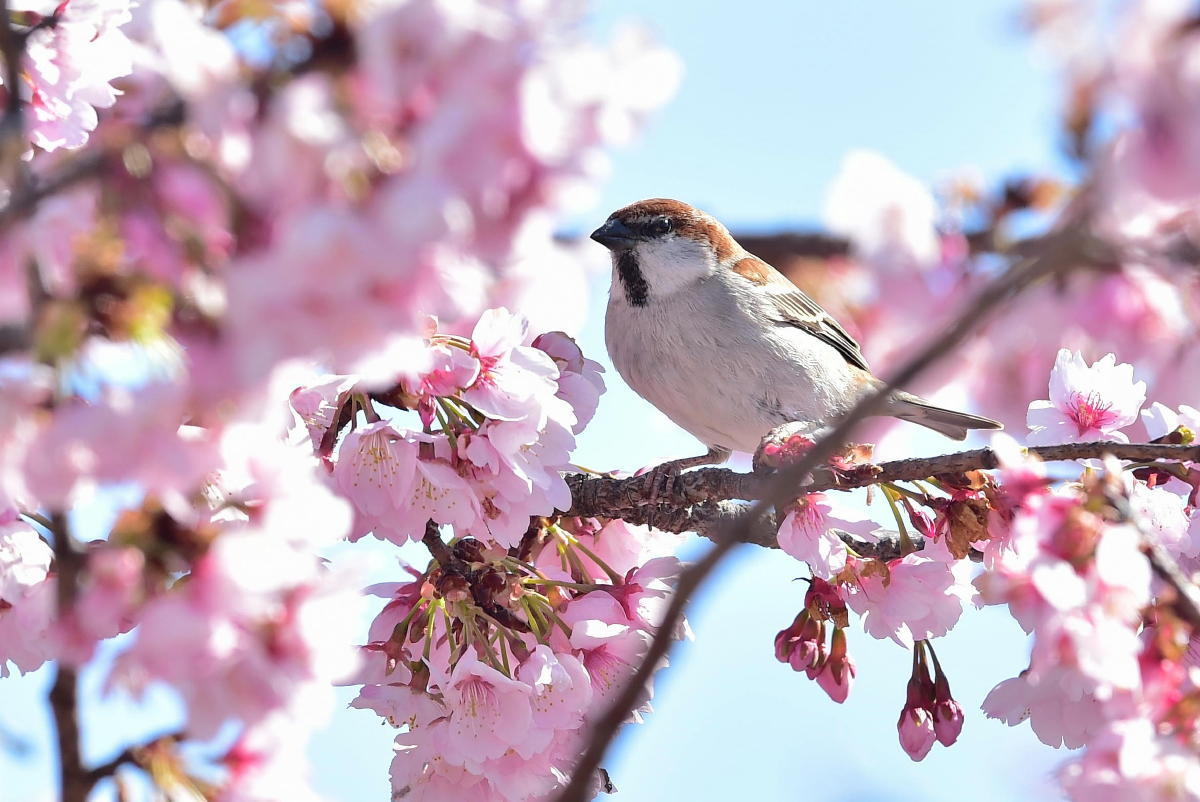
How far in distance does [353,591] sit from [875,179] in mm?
608

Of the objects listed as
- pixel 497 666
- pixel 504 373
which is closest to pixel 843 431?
pixel 504 373

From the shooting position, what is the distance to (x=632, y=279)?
13.7 ft

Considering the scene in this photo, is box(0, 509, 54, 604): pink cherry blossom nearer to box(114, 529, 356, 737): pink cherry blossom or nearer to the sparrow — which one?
box(114, 529, 356, 737): pink cherry blossom

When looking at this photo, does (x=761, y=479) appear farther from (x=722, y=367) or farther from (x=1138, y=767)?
(x=722, y=367)

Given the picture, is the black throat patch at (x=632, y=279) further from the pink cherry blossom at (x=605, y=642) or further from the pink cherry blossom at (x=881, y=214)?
the pink cherry blossom at (x=881, y=214)

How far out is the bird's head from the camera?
4.14 m

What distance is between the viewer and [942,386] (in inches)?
59.5

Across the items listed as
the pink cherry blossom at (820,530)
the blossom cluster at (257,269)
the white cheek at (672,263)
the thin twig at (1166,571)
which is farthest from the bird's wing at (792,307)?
the blossom cluster at (257,269)

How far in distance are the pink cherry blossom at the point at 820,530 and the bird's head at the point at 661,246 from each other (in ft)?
6.38

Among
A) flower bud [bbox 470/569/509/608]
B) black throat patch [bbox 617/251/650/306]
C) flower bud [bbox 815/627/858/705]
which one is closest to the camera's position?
flower bud [bbox 470/569/509/608]

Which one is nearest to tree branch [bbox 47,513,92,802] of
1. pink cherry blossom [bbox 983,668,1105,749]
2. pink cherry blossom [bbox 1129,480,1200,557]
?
pink cherry blossom [bbox 983,668,1105,749]

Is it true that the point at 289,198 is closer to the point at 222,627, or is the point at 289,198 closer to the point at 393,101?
the point at 393,101

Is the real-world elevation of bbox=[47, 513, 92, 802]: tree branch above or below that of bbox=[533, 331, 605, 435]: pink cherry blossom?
below

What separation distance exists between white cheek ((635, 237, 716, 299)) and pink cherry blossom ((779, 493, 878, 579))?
1945 millimetres
